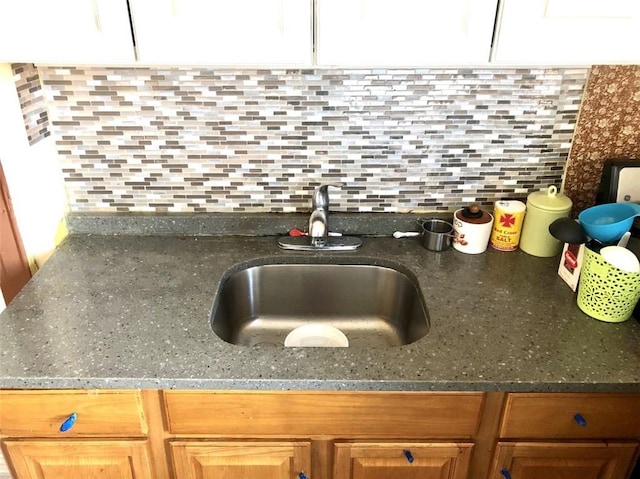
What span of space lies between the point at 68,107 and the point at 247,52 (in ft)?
2.18

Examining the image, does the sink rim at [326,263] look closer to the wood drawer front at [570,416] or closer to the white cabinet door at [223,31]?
the wood drawer front at [570,416]

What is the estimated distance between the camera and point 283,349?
122 centimetres

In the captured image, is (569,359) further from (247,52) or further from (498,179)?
(247,52)

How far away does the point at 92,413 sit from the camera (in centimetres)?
121

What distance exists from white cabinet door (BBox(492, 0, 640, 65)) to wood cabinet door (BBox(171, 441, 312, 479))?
0.97 meters

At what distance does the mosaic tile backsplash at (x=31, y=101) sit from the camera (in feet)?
4.61

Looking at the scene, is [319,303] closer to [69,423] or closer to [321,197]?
[321,197]

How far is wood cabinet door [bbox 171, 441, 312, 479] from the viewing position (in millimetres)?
1256

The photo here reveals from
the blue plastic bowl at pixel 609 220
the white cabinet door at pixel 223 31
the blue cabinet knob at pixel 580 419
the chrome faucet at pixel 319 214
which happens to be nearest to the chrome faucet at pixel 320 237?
the chrome faucet at pixel 319 214

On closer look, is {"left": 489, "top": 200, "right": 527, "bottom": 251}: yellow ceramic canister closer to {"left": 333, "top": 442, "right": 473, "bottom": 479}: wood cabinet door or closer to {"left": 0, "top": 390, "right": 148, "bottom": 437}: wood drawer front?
{"left": 333, "top": 442, "right": 473, "bottom": 479}: wood cabinet door

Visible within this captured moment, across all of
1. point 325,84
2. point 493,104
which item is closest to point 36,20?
point 325,84

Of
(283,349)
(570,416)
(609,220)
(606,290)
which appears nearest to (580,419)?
(570,416)

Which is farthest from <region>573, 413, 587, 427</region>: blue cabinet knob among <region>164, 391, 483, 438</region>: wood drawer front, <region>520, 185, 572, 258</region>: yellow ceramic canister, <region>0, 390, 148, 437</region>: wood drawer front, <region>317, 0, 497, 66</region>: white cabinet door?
<region>0, 390, 148, 437</region>: wood drawer front

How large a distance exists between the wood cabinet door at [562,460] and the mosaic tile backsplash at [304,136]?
0.71m
